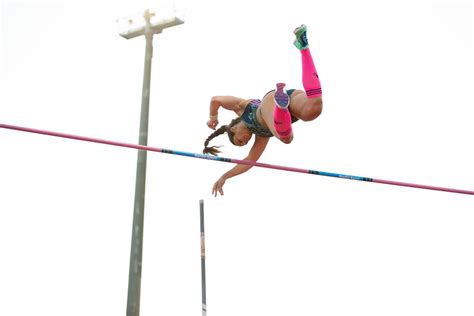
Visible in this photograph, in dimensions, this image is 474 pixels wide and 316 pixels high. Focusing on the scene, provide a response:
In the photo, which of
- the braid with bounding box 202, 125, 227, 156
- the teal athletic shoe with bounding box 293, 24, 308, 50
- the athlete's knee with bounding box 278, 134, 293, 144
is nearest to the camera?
the teal athletic shoe with bounding box 293, 24, 308, 50

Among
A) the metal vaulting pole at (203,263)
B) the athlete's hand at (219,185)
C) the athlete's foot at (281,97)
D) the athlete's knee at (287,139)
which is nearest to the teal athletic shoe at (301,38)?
the athlete's foot at (281,97)

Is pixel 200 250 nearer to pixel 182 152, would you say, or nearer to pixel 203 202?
pixel 203 202

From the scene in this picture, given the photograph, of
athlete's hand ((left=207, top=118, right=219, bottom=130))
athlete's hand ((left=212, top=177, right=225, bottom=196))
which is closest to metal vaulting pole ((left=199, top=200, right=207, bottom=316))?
athlete's hand ((left=212, top=177, right=225, bottom=196))

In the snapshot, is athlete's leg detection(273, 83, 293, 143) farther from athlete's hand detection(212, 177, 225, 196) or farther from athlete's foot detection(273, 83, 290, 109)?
athlete's hand detection(212, 177, 225, 196)

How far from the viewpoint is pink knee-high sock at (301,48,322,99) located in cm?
343

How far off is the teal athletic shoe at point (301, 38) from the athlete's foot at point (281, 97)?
29 cm

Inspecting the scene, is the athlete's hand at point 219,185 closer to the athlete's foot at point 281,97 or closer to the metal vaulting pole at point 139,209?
the athlete's foot at point 281,97

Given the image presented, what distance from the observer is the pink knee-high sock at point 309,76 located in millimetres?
3430

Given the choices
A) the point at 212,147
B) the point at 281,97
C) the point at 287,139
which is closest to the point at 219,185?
the point at 212,147

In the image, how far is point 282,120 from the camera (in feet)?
11.7

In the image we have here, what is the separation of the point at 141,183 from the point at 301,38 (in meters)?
2.84

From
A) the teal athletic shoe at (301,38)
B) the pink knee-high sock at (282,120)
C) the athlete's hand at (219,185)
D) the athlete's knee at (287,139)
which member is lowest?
the athlete's hand at (219,185)

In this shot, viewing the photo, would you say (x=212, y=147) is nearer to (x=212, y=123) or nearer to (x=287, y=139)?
(x=212, y=123)

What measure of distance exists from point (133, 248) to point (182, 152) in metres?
1.90
